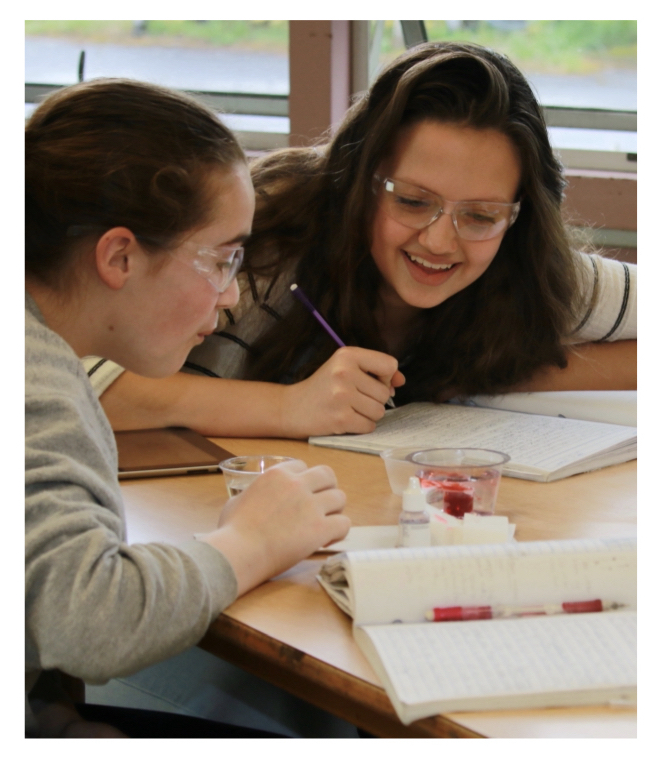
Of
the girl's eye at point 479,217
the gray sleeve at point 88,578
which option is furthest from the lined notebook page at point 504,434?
the gray sleeve at point 88,578

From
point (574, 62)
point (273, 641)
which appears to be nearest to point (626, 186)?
point (574, 62)

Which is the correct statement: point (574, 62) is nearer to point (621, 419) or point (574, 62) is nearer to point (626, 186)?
point (626, 186)

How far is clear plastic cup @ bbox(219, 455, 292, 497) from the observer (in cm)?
111

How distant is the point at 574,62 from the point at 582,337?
57.1 inches

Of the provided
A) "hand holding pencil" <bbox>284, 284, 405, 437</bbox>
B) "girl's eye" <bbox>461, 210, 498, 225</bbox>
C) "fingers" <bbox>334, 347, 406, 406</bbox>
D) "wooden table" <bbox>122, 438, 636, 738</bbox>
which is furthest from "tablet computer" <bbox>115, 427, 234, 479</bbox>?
"girl's eye" <bbox>461, 210, 498, 225</bbox>

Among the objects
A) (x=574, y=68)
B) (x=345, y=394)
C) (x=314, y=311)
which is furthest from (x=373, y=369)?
(x=574, y=68)

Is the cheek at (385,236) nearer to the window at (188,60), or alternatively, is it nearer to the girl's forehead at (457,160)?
the girl's forehead at (457,160)

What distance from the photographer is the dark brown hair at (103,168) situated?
36.4 inches

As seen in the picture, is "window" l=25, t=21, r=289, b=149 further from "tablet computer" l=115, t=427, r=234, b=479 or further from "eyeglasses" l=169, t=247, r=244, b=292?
"eyeglasses" l=169, t=247, r=244, b=292

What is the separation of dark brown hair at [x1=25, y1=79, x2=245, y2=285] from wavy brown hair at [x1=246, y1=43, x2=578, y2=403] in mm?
636

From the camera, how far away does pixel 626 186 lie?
2545 mm

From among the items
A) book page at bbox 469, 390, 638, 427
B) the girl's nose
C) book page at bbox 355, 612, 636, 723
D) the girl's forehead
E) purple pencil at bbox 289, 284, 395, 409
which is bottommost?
book page at bbox 469, 390, 638, 427

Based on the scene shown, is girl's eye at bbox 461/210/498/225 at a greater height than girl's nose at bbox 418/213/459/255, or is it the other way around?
Result: girl's eye at bbox 461/210/498/225

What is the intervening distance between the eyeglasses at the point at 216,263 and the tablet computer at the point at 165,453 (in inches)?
12.0
